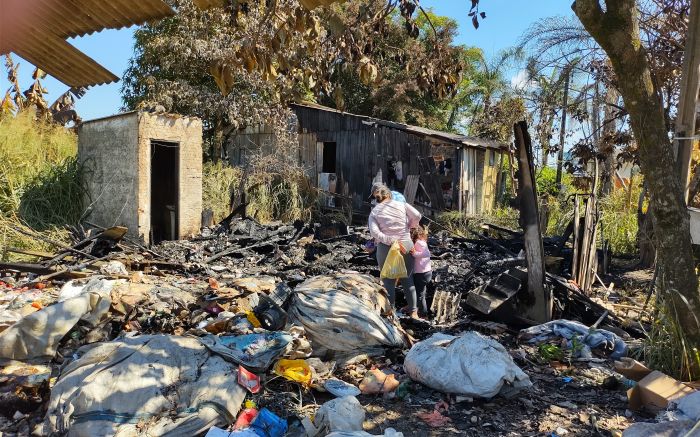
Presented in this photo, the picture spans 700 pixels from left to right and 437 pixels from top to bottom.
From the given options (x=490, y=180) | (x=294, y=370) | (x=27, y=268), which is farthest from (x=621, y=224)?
(x=27, y=268)

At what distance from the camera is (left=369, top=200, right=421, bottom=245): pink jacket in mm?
5887

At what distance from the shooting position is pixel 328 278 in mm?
5715

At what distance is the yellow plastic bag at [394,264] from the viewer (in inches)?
226

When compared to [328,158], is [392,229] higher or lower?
lower

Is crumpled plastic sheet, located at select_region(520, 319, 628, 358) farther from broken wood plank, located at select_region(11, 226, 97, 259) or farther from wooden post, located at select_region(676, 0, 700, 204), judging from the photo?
broken wood plank, located at select_region(11, 226, 97, 259)

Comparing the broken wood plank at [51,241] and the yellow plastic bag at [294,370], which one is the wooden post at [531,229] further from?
the broken wood plank at [51,241]

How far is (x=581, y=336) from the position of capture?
5.16 metres

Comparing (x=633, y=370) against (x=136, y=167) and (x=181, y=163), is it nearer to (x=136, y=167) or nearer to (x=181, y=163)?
(x=136, y=167)

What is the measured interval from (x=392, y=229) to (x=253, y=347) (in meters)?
2.33

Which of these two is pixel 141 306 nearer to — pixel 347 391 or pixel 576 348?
pixel 347 391

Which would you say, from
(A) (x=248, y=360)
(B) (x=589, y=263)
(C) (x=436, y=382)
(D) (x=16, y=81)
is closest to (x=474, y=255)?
(B) (x=589, y=263)

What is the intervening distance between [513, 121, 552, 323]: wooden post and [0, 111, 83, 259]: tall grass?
7.75m

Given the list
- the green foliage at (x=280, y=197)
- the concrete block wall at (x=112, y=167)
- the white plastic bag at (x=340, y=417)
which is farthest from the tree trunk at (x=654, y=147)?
the green foliage at (x=280, y=197)

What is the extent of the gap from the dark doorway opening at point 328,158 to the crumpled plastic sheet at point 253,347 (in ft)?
46.1
